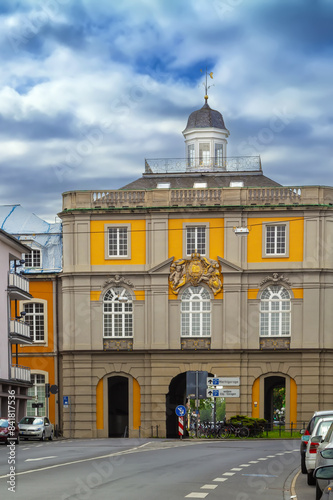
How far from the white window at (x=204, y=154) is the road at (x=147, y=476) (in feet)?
151

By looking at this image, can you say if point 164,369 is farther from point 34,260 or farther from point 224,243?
point 34,260

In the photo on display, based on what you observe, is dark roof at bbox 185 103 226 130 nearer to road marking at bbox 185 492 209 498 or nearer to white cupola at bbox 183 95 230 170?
white cupola at bbox 183 95 230 170

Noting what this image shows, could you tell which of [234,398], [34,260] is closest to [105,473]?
[234,398]

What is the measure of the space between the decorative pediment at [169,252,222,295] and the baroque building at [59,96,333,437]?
8cm

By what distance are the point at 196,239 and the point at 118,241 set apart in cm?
479

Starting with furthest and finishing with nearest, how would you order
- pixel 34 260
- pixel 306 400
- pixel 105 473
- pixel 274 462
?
pixel 34 260, pixel 306 400, pixel 274 462, pixel 105 473

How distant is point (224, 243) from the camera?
2630 inches

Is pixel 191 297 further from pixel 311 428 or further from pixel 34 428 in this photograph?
pixel 311 428

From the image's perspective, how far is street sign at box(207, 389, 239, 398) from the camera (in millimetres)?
58062

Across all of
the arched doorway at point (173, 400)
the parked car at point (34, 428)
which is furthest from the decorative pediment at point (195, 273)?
the parked car at point (34, 428)

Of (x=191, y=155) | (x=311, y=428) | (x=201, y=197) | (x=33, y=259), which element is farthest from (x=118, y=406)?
(x=311, y=428)

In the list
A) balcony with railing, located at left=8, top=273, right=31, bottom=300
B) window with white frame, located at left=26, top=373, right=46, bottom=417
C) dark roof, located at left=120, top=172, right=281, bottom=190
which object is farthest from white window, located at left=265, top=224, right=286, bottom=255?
window with white frame, located at left=26, top=373, right=46, bottom=417

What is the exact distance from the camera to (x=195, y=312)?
2623 inches

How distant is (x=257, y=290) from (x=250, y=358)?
406cm
